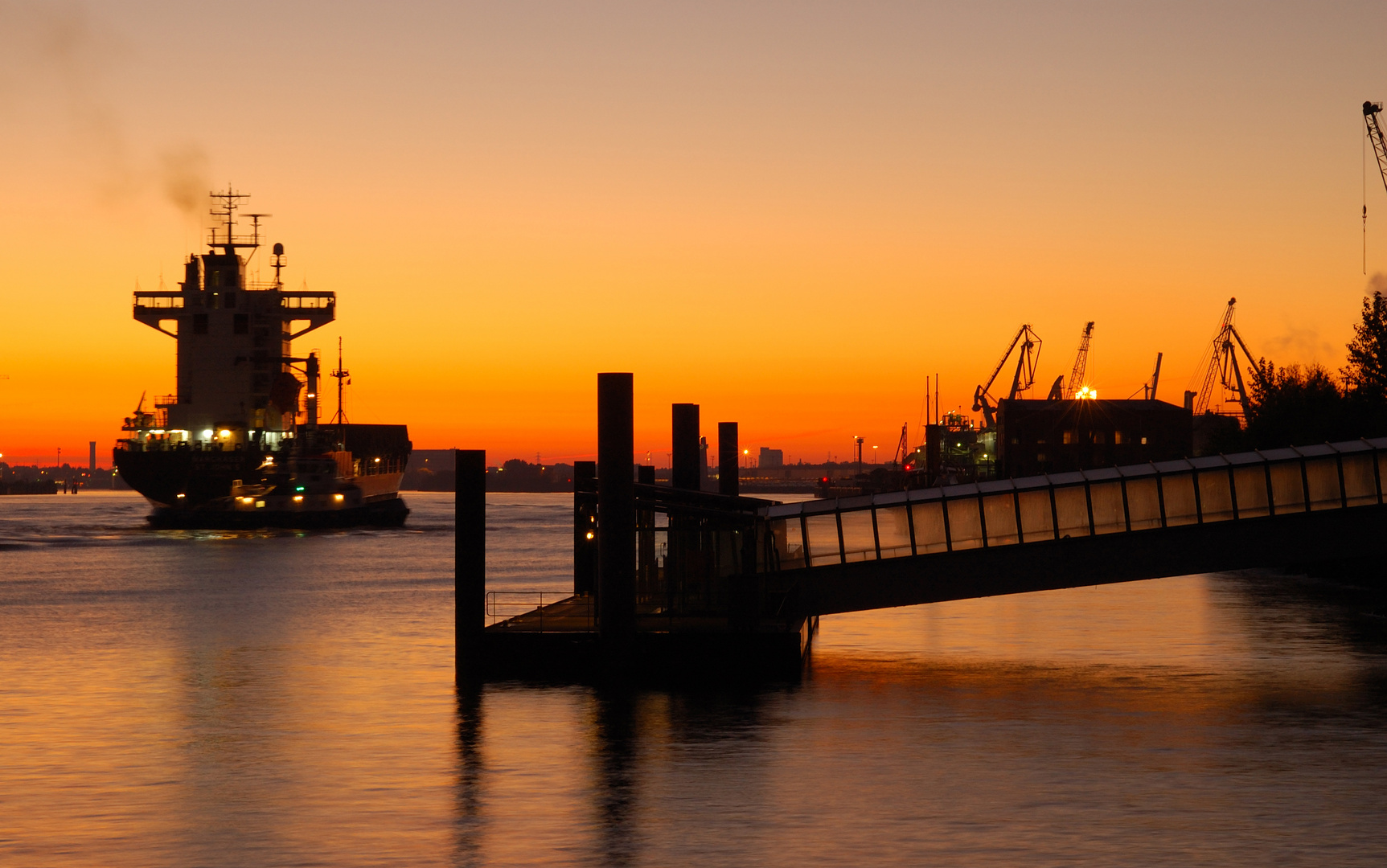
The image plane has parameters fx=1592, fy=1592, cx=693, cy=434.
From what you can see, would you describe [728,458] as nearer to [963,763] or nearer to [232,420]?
[963,763]

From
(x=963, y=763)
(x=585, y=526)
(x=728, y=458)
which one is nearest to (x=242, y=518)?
(x=728, y=458)

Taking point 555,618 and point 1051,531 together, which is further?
point 555,618

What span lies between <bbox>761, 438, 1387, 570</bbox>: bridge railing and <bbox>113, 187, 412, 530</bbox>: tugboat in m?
123

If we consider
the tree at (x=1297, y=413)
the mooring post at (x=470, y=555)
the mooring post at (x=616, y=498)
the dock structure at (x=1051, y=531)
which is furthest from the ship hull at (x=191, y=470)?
the mooring post at (x=616, y=498)

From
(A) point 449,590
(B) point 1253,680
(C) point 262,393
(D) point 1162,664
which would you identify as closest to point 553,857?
(B) point 1253,680

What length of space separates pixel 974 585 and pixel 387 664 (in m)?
18.2

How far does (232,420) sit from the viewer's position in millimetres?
161875

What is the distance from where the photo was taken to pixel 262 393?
16312cm

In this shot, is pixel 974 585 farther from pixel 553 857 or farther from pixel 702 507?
pixel 553 857

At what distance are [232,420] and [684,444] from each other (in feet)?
382

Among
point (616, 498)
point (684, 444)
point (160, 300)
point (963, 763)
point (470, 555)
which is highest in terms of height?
point (160, 300)

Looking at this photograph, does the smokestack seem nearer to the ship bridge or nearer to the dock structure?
the dock structure

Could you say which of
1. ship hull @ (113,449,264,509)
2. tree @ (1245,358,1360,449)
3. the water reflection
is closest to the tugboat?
ship hull @ (113,449,264,509)

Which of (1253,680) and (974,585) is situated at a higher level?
(974,585)
